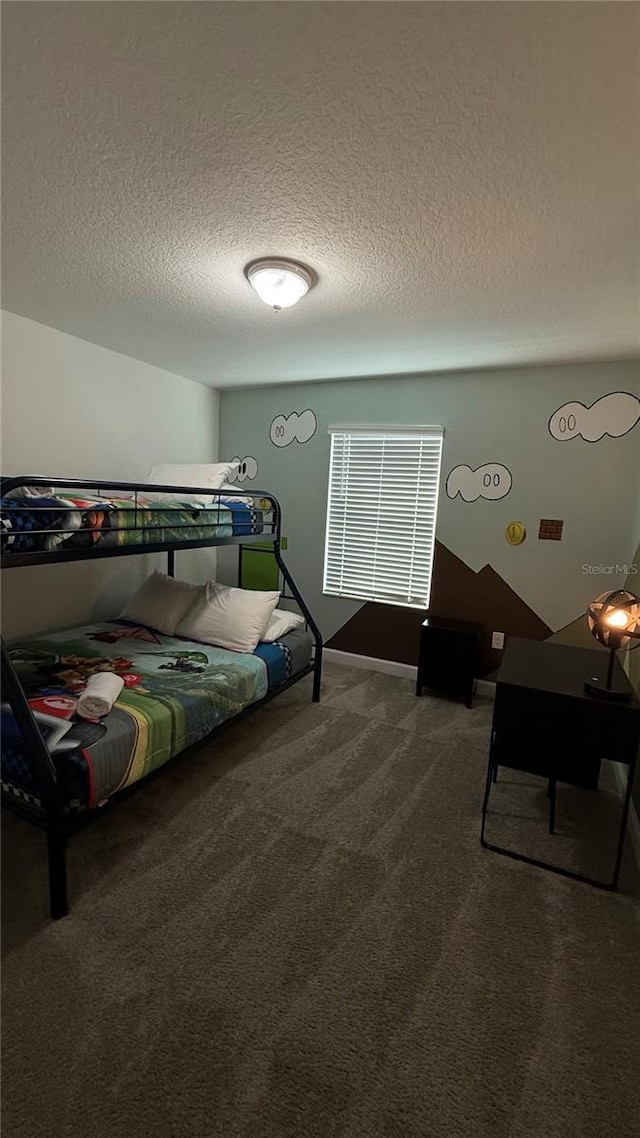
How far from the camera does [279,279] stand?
1949 mm

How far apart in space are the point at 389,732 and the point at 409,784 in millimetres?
506

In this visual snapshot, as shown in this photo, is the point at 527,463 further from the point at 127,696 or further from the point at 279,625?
the point at 127,696

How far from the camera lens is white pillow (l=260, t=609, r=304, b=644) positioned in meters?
3.04

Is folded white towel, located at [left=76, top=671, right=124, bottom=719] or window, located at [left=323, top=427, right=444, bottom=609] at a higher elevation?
window, located at [left=323, top=427, right=444, bottom=609]

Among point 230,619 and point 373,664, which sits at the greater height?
point 230,619

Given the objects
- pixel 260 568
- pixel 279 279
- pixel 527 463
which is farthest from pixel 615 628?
pixel 260 568

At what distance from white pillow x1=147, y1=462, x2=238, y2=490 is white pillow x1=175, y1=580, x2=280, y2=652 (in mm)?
742

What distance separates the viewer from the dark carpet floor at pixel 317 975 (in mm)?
1086

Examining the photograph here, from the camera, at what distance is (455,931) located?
1.54 metres

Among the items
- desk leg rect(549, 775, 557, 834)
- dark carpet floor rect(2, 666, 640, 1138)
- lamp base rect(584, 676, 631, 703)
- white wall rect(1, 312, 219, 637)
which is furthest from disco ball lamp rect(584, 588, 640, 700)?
white wall rect(1, 312, 219, 637)

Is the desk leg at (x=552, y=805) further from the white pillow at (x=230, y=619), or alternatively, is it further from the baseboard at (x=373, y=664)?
the white pillow at (x=230, y=619)

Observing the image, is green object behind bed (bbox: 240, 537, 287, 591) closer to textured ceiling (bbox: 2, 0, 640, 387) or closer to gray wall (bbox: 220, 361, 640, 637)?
gray wall (bbox: 220, 361, 640, 637)

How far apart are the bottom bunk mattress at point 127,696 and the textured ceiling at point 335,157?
6.06ft

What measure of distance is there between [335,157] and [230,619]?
7.44ft
